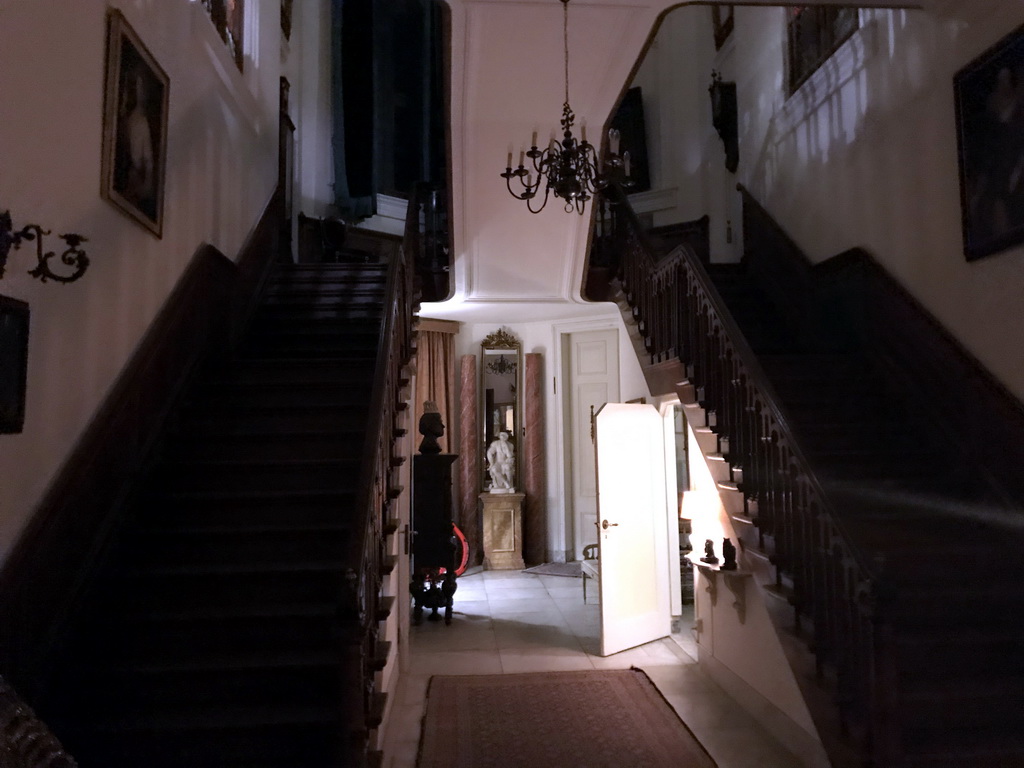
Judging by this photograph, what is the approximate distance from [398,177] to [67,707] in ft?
25.4

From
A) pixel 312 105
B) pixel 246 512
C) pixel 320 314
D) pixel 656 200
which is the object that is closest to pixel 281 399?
pixel 246 512

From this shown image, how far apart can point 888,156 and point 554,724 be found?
4.21m

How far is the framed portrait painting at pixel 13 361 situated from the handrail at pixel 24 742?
1509 mm

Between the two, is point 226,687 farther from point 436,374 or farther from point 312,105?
point 312,105

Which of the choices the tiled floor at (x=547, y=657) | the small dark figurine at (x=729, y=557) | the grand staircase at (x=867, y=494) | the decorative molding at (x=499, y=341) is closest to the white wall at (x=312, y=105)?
the decorative molding at (x=499, y=341)

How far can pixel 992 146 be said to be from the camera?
3607mm

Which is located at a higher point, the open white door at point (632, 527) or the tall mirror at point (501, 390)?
the tall mirror at point (501, 390)

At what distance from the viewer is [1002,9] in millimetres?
3555

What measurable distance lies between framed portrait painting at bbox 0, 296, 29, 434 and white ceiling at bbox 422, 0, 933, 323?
10.2ft

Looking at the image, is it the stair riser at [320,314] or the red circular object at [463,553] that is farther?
the red circular object at [463,553]

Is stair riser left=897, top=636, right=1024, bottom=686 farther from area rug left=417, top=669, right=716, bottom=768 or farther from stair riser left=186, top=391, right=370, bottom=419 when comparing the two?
stair riser left=186, top=391, right=370, bottom=419

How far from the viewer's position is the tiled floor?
3.82 meters

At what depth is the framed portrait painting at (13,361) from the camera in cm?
229

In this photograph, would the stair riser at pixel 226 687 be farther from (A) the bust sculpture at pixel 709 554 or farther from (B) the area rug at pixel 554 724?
(A) the bust sculpture at pixel 709 554
